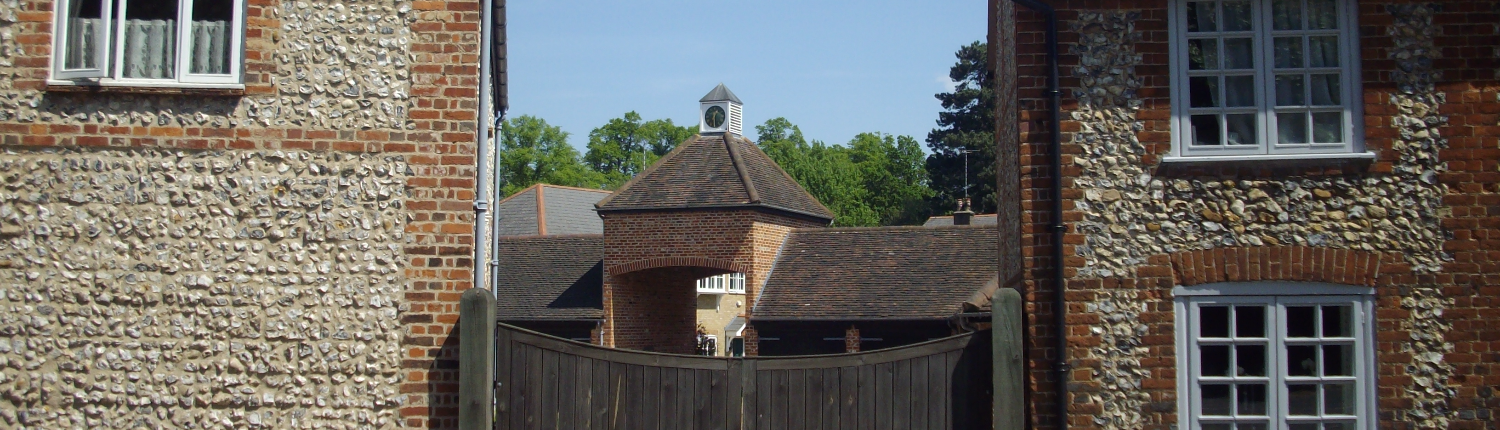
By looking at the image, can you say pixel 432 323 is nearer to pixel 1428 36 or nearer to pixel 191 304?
pixel 191 304

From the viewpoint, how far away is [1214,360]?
859 centimetres

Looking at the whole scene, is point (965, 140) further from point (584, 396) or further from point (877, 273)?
point (584, 396)

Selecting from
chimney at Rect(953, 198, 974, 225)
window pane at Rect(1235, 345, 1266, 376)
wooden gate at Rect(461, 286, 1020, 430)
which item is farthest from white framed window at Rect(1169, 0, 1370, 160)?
chimney at Rect(953, 198, 974, 225)

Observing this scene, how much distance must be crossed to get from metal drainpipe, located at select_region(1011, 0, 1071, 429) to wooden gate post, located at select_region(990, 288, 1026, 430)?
1.11 ft

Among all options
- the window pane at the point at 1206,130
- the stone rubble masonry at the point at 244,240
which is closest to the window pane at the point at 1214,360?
the window pane at the point at 1206,130

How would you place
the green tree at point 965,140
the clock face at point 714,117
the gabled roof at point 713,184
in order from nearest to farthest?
the gabled roof at point 713,184
the clock face at point 714,117
the green tree at point 965,140

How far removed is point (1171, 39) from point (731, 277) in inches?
1457

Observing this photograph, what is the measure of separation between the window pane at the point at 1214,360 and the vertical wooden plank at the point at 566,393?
14.5ft

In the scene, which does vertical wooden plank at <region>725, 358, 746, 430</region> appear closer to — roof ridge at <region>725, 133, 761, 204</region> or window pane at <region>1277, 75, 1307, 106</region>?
window pane at <region>1277, 75, 1307, 106</region>

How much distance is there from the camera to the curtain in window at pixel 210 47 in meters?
8.47

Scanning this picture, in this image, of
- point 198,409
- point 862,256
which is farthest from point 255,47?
point 862,256

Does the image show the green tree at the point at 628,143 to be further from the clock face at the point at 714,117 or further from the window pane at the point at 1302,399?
the window pane at the point at 1302,399

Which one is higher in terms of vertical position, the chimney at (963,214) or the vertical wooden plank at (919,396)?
the chimney at (963,214)

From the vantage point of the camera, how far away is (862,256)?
89.6ft
